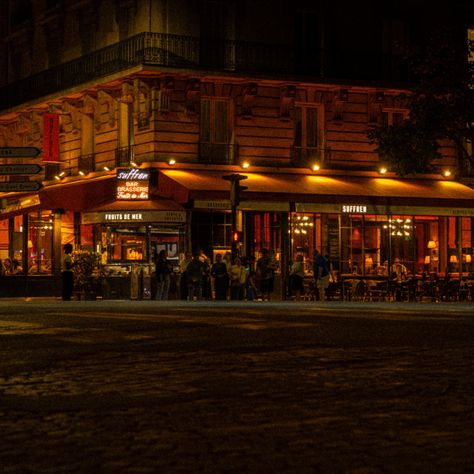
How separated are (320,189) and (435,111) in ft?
16.5

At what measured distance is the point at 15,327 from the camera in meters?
18.1

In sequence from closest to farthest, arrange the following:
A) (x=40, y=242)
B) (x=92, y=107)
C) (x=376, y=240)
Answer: (x=92, y=107) < (x=376, y=240) < (x=40, y=242)

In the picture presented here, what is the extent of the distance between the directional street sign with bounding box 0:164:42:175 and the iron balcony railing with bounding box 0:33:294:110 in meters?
8.56

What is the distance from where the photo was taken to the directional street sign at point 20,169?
83.1 feet

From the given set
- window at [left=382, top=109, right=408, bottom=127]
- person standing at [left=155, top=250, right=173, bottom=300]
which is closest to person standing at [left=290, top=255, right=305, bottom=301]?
person standing at [left=155, top=250, right=173, bottom=300]

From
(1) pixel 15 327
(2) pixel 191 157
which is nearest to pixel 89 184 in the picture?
(2) pixel 191 157

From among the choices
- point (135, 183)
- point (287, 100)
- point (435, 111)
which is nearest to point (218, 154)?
point (287, 100)

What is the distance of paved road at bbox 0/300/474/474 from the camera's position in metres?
6.41

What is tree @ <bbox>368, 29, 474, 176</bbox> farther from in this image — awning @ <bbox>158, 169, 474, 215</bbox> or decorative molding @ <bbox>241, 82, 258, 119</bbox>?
decorative molding @ <bbox>241, 82, 258, 119</bbox>

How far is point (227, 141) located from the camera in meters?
35.4

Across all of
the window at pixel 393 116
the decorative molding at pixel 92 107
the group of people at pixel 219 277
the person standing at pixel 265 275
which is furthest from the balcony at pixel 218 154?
the window at pixel 393 116

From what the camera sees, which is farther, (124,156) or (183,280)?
(124,156)

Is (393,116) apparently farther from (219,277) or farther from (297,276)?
(219,277)

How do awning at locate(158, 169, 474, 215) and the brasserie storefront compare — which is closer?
awning at locate(158, 169, 474, 215)
